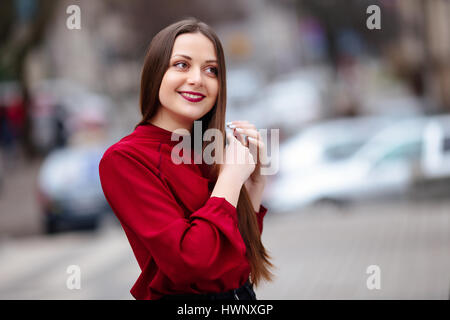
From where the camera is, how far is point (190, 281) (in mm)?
1813

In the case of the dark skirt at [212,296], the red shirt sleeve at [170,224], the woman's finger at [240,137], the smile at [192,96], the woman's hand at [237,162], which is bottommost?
the dark skirt at [212,296]

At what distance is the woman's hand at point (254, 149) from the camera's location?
2.09 m

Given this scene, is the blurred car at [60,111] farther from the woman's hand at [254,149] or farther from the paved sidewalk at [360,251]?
the woman's hand at [254,149]

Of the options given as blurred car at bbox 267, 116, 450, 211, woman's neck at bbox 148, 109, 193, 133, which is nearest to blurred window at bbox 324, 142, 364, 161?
blurred car at bbox 267, 116, 450, 211

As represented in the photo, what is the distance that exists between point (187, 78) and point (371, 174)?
10243 mm

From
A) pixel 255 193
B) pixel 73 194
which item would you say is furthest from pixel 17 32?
pixel 255 193

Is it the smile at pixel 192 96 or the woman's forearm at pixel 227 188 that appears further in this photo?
the smile at pixel 192 96

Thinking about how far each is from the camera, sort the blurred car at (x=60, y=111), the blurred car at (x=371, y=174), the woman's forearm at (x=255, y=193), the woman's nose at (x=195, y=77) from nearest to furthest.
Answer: the woman's nose at (x=195, y=77) → the woman's forearm at (x=255, y=193) → the blurred car at (x=371, y=174) → the blurred car at (x=60, y=111)

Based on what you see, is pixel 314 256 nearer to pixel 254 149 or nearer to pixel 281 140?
pixel 254 149

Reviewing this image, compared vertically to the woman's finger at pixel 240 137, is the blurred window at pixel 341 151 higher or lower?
lower

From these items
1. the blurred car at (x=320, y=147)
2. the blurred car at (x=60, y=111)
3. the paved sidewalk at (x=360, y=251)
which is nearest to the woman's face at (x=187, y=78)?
the paved sidewalk at (x=360, y=251)

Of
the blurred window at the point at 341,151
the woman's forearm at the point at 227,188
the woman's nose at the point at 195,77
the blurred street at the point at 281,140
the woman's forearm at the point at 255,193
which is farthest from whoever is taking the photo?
the blurred window at the point at 341,151

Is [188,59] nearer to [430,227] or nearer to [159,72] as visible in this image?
[159,72]

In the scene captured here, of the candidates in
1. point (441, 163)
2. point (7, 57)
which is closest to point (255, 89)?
point (7, 57)
